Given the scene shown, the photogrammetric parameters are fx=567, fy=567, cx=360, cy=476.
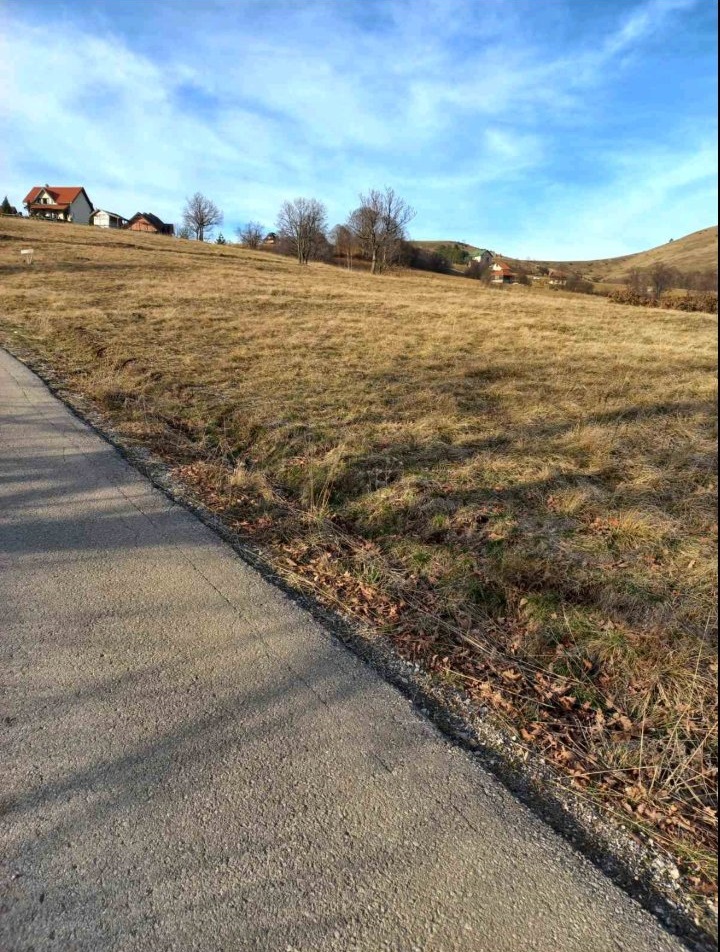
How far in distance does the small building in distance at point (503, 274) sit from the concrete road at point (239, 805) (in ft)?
199

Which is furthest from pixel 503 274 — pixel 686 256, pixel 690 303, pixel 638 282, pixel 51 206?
pixel 51 206

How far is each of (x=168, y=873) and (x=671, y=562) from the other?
3.51 metres

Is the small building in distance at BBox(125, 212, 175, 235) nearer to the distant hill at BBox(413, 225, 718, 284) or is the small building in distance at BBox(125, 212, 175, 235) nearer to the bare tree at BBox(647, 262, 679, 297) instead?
the distant hill at BBox(413, 225, 718, 284)

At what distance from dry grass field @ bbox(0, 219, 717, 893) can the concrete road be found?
18.0 inches

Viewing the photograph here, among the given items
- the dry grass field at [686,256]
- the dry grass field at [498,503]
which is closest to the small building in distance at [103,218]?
the dry grass field at [686,256]

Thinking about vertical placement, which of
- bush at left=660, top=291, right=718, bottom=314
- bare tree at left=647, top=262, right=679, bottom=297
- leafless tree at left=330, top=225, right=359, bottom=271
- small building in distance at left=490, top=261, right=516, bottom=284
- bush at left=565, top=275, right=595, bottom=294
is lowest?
bush at left=660, top=291, right=718, bottom=314

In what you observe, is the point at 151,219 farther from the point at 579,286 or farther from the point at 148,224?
the point at 579,286

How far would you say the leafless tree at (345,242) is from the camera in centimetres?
7254

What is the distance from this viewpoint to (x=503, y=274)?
66312 millimetres

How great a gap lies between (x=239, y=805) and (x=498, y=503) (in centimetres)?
329

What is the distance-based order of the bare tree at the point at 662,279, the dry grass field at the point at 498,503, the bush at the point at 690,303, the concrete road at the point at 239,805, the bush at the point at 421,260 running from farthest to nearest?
the bush at the point at 421,260 < the bare tree at the point at 662,279 < the bush at the point at 690,303 < the dry grass field at the point at 498,503 < the concrete road at the point at 239,805

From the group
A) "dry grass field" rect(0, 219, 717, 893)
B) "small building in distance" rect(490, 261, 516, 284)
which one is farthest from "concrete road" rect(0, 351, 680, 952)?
"small building in distance" rect(490, 261, 516, 284)

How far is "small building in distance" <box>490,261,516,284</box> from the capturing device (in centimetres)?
6145

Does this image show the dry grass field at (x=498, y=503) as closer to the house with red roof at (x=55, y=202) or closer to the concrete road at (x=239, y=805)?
the concrete road at (x=239, y=805)
